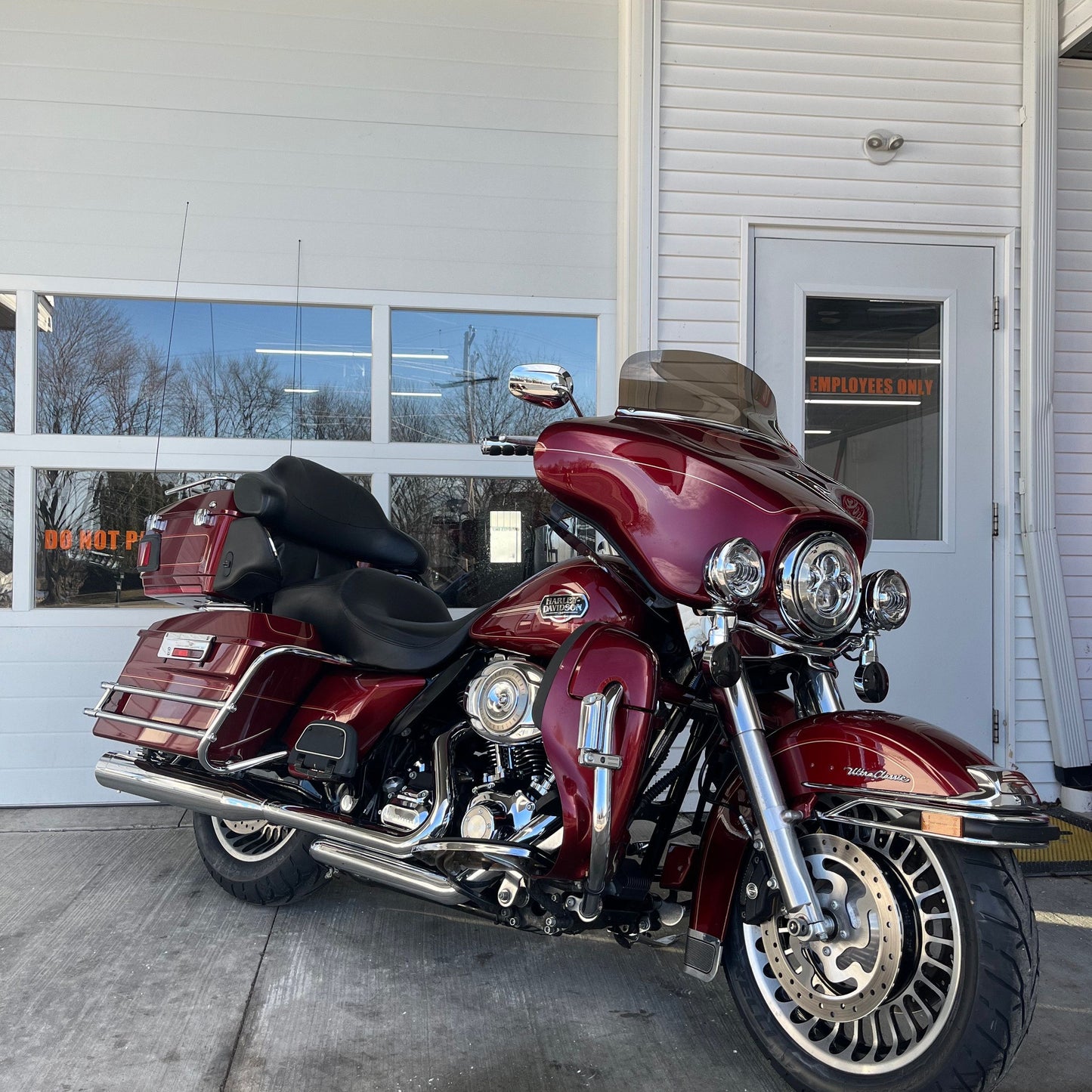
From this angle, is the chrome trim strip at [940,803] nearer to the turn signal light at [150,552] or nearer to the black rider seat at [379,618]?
the black rider seat at [379,618]

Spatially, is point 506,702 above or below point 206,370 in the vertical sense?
below

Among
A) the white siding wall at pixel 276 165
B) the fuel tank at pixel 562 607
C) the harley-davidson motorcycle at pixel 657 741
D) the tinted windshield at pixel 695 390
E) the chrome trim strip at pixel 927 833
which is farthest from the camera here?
the white siding wall at pixel 276 165

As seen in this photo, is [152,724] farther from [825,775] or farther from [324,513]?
[825,775]

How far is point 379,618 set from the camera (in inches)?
101

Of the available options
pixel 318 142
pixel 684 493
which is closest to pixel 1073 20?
pixel 318 142

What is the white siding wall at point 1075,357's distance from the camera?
4.35 m

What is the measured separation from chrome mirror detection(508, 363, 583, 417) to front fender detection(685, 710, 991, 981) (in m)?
0.86

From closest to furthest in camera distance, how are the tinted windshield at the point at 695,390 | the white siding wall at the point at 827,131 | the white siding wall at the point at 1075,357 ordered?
the tinted windshield at the point at 695,390
the white siding wall at the point at 827,131
the white siding wall at the point at 1075,357

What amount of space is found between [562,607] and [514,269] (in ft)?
8.39

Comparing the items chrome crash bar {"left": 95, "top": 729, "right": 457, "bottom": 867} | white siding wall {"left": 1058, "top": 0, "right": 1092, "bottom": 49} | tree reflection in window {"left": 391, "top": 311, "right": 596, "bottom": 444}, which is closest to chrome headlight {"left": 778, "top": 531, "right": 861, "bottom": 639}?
chrome crash bar {"left": 95, "top": 729, "right": 457, "bottom": 867}

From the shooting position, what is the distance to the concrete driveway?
78.1 inches

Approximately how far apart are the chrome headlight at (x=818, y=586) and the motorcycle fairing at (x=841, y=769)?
19cm

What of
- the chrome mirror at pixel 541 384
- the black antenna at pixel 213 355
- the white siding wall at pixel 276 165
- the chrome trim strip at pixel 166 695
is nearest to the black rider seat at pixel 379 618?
the chrome trim strip at pixel 166 695

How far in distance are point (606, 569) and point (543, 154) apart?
283cm
